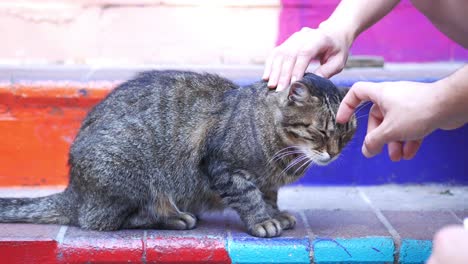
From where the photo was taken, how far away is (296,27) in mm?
4004

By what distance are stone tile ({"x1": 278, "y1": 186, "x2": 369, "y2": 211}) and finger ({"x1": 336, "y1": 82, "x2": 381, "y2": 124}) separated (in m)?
1.01

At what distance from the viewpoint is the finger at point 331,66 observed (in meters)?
2.82

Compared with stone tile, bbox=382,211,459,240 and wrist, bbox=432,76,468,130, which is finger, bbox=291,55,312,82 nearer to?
stone tile, bbox=382,211,459,240

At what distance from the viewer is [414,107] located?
186cm

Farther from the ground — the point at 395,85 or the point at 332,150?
the point at 395,85

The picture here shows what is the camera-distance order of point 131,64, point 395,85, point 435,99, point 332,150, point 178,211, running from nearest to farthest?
point 435,99
point 395,85
point 332,150
point 178,211
point 131,64

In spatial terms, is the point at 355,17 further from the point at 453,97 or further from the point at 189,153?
the point at 453,97

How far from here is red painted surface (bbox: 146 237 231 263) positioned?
271 centimetres

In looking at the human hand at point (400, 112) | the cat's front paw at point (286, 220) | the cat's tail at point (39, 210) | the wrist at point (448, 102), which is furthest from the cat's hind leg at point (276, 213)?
the wrist at point (448, 102)

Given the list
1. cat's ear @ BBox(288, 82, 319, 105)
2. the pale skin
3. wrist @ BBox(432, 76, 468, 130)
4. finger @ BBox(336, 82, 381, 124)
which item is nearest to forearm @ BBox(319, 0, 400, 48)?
the pale skin

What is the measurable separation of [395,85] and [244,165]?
0.96 metres

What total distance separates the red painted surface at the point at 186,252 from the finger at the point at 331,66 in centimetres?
74

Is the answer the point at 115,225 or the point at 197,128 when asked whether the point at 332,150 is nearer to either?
the point at 197,128

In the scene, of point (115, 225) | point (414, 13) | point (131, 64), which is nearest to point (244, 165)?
point (115, 225)
